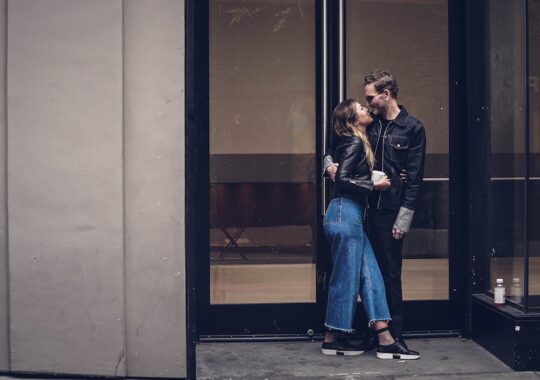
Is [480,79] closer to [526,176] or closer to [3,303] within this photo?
[526,176]

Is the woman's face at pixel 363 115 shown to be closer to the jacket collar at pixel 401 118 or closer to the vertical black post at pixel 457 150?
the jacket collar at pixel 401 118

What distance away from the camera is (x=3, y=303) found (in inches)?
257

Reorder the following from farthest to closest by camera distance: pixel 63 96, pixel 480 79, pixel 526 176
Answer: pixel 480 79, pixel 526 176, pixel 63 96

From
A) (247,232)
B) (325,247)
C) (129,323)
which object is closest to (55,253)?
(129,323)

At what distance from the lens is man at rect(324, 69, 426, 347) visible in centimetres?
699

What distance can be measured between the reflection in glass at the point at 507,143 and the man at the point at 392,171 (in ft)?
2.29

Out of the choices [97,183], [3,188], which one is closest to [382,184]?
[97,183]

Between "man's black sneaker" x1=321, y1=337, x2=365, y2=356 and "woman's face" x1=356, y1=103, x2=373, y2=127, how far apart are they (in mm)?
1657

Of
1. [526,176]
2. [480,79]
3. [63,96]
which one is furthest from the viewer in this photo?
[480,79]

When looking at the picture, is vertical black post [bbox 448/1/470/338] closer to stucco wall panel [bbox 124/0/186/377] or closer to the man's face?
the man's face

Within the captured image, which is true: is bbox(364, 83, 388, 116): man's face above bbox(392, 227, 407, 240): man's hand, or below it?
above

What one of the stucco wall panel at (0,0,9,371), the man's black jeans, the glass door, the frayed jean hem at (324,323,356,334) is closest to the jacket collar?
the man's black jeans

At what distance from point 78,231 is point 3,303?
0.73 meters

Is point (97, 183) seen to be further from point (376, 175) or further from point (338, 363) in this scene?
point (338, 363)
